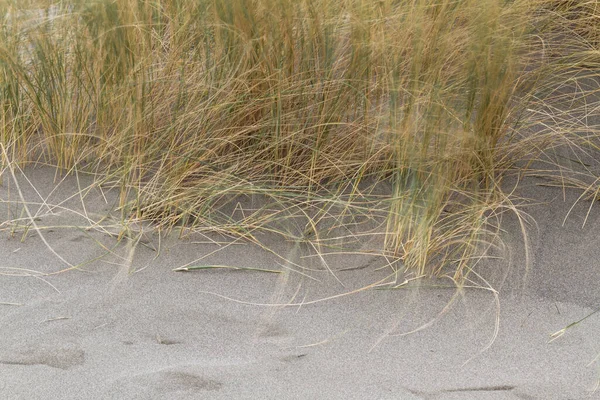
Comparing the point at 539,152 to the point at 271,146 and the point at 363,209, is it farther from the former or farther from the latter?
the point at 271,146

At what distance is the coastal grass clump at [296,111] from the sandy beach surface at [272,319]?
4.6 inches

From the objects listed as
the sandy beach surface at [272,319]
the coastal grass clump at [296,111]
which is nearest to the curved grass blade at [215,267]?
the sandy beach surface at [272,319]

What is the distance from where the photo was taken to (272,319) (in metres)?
1.66

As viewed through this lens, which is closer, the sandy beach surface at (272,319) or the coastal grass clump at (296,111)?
the sandy beach surface at (272,319)

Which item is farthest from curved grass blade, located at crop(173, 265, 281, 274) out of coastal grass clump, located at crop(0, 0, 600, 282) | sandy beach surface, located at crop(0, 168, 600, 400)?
coastal grass clump, located at crop(0, 0, 600, 282)

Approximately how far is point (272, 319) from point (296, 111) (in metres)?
0.71

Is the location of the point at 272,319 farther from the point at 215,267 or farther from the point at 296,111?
the point at 296,111

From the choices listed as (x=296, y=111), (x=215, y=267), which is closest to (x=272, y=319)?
(x=215, y=267)

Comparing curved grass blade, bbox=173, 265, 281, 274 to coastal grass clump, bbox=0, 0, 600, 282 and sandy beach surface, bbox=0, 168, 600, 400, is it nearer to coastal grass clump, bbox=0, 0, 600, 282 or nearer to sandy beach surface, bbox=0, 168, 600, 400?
sandy beach surface, bbox=0, 168, 600, 400

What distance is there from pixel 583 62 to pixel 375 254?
955 mm

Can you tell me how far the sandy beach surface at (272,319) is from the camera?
1.41 metres

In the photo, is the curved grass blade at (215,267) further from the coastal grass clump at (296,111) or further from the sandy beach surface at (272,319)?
the coastal grass clump at (296,111)

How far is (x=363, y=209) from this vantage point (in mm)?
2076

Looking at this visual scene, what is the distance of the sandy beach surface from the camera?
1405mm
